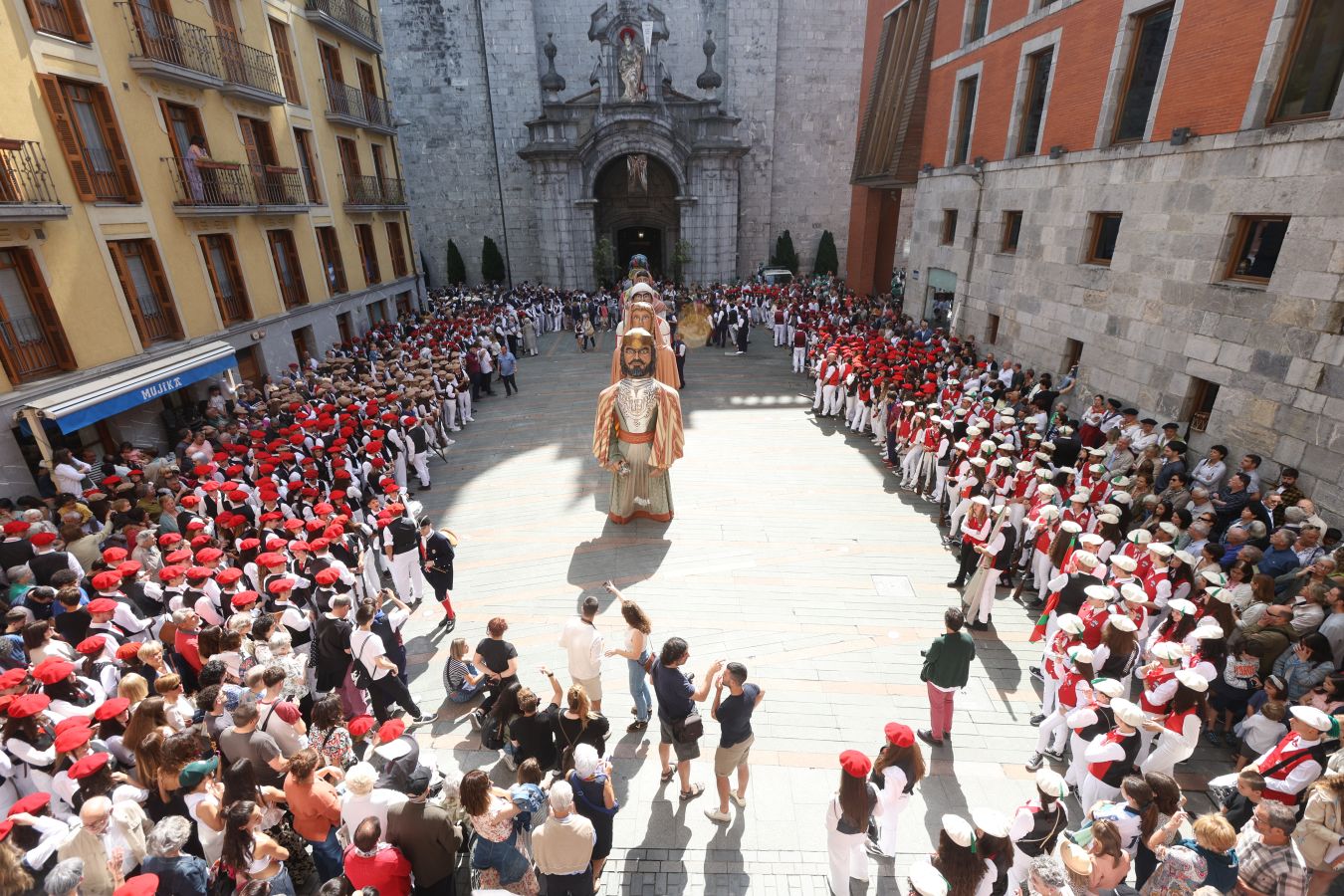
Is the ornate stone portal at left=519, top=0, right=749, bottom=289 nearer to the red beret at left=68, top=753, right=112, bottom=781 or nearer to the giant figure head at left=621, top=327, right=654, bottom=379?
the giant figure head at left=621, top=327, right=654, bottom=379

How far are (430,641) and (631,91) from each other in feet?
91.8

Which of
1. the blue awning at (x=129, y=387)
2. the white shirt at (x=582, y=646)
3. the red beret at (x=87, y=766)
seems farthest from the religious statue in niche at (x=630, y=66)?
the red beret at (x=87, y=766)

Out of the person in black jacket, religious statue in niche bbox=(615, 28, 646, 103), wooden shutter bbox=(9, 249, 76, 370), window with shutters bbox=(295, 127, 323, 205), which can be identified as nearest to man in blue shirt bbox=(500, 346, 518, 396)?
window with shutters bbox=(295, 127, 323, 205)

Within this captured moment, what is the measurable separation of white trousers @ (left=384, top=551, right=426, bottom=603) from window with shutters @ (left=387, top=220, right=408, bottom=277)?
68.0 ft

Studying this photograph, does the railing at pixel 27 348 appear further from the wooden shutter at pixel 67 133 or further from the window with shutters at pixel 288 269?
the window with shutters at pixel 288 269

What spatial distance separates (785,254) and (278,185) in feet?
76.3

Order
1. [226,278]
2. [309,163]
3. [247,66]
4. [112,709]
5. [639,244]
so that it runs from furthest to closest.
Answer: [639,244], [309,163], [247,66], [226,278], [112,709]

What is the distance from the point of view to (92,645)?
571cm

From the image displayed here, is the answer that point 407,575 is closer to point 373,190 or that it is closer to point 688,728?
point 688,728

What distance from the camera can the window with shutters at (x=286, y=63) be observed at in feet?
61.8

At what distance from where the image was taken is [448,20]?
100.0 feet

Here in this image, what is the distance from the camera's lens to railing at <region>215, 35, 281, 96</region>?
1612cm

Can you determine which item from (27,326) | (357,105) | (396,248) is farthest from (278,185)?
(27,326)

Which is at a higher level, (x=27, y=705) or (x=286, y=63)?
(x=286, y=63)
